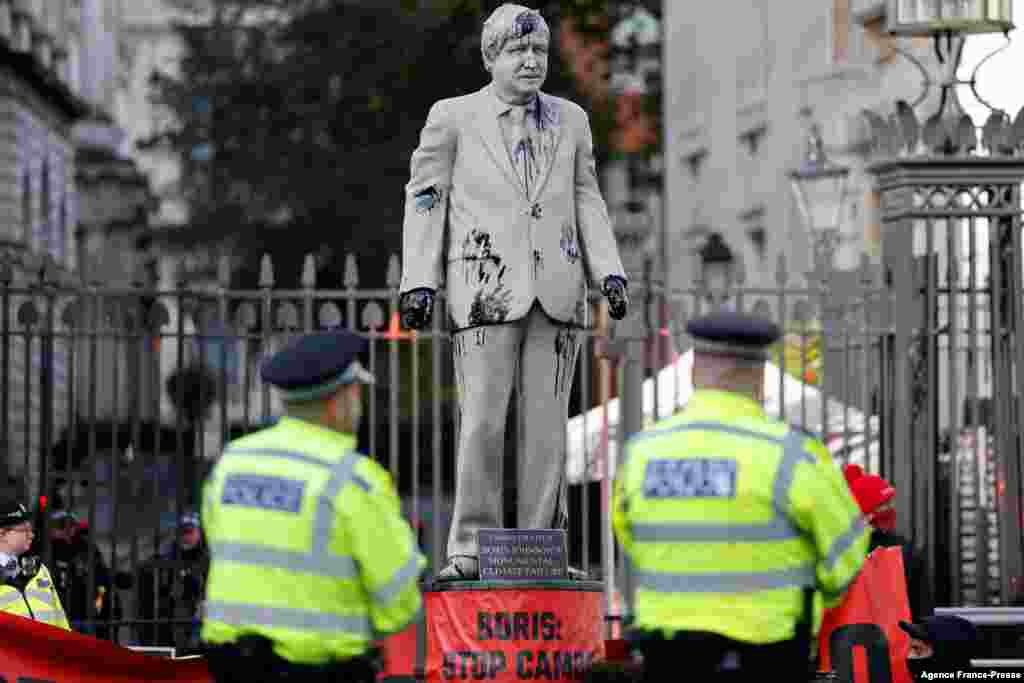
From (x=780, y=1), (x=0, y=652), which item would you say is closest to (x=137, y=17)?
(x=780, y=1)

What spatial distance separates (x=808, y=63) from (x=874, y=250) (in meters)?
4.06

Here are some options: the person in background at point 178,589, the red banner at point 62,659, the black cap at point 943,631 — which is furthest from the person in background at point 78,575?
the black cap at point 943,631

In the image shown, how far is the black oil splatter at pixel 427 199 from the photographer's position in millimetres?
11938

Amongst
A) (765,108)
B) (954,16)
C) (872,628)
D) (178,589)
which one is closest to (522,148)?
(872,628)

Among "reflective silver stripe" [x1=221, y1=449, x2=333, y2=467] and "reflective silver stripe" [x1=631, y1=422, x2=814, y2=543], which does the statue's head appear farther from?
"reflective silver stripe" [x1=221, y1=449, x2=333, y2=467]

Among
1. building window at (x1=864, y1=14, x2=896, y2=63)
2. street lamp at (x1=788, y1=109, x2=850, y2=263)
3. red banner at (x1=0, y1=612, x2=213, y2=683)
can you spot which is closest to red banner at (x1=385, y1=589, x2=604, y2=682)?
red banner at (x1=0, y1=612, x2=213, y2=683)

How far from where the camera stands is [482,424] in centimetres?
1184

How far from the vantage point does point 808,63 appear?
37.7m

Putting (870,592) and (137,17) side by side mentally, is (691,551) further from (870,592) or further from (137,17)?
(137,17)

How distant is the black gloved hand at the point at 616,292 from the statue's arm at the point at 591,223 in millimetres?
28

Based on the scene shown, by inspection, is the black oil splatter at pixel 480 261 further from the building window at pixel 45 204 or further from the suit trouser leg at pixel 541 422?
the building window at pixel 45 204

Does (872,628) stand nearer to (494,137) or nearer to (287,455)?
(494,137)

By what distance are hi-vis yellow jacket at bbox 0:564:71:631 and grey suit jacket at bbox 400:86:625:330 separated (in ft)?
7.24

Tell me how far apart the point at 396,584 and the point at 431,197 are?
12.9 feet
